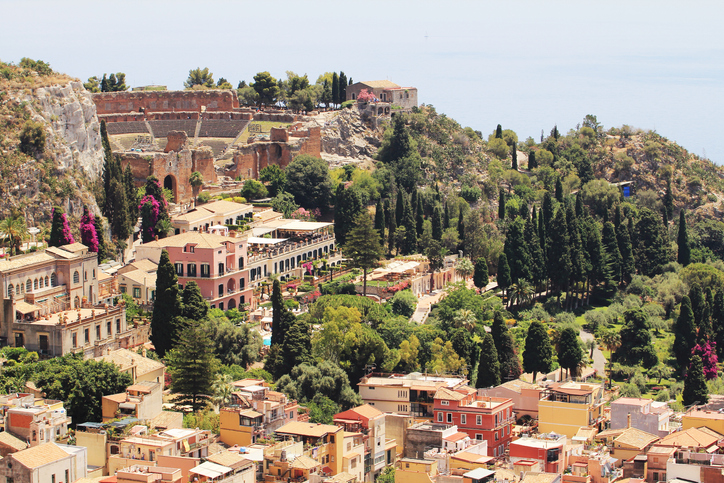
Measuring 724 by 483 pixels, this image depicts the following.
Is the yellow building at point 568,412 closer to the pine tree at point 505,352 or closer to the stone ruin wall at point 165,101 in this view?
the pine tree at point 505,352

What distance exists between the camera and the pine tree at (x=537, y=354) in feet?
226

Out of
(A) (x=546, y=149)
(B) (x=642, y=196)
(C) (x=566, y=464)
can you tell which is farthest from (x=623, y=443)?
(A) (x=546, y=149)

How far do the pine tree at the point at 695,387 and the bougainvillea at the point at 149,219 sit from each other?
3194 cm

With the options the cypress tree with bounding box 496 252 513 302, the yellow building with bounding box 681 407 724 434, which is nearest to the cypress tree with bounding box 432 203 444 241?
the cypress tree with bounding box 496 252 513 302

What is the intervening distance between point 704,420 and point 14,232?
116 feet

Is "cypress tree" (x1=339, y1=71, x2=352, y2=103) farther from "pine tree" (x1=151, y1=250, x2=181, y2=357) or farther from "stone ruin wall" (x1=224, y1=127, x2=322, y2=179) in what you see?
"pine tree" (x1=151, y1=250, x2=181, y2=357)

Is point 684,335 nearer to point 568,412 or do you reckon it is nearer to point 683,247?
point 568,412

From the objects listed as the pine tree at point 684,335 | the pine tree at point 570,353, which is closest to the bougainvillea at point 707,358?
the pine tree at point 684,335

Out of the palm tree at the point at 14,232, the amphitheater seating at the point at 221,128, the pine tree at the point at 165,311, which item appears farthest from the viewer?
the amphitheater seating at the point at 221,128

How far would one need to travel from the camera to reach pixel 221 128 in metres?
102

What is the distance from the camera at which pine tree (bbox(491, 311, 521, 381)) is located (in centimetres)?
6666

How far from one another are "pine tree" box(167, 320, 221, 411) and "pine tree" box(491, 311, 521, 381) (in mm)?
18364

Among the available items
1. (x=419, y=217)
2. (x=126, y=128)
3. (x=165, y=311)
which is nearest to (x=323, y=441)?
(x=165, y=311)

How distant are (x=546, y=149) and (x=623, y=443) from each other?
77355mm
